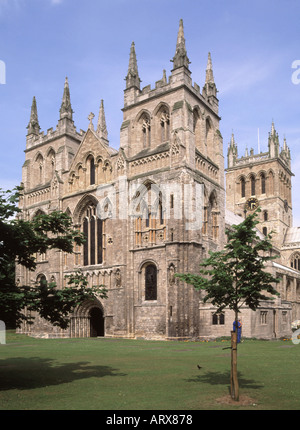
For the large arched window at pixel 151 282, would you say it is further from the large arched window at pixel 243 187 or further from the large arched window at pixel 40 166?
the large arched window at pixel 243 187

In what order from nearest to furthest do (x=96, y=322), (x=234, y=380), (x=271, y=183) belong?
1. (x=234, y=380)
2. (x=96, y=322)
3. (x=271, y=183)

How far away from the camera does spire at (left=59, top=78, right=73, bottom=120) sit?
4456cm

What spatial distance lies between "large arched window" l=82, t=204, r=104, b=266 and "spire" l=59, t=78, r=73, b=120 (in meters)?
11.8

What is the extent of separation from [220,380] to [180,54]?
28608mm

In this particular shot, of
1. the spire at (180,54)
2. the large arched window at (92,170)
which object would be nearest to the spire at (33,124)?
the large arched window at (92,170)

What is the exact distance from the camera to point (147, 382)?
491 inches

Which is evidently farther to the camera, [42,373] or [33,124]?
[33,124]

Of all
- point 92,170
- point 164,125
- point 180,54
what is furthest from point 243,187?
point 180,54

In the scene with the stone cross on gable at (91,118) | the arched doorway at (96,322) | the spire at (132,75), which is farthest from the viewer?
the stone cross on gable at (91,118)

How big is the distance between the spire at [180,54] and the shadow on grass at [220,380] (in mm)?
27167

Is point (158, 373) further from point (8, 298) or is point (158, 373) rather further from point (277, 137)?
point (277, 137)

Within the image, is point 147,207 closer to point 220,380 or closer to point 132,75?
point 132,75

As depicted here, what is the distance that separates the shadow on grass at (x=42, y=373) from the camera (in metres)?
A: 12.9

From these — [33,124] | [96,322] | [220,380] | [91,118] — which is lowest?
[96,322]
